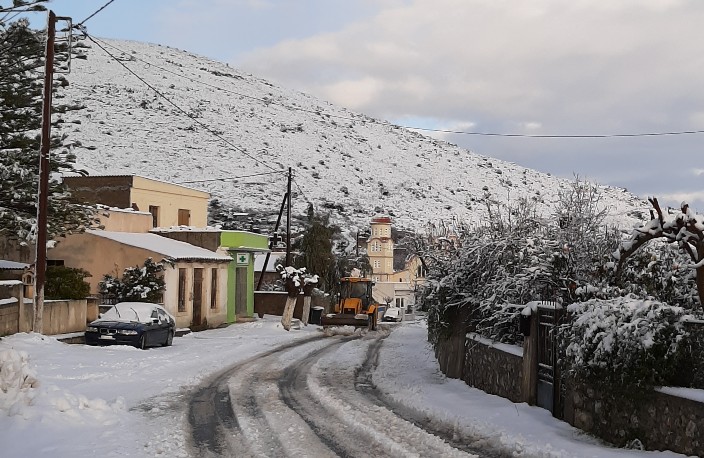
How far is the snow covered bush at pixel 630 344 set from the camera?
9.98 metres

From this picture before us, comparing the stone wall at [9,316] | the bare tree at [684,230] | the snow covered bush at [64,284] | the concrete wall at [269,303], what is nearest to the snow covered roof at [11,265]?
the snow covered bush at [64,284]

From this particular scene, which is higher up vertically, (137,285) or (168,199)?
(168,199)

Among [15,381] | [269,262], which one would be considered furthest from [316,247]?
[15,381]

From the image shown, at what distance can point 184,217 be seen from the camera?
151ft

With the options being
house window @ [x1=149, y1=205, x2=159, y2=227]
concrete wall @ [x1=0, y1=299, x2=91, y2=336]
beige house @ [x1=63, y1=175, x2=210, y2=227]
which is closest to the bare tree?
concrete wall @ [x1=0, y1=299, x2=91, y2=336]

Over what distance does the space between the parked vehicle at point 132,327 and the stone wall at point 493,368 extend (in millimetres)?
10900

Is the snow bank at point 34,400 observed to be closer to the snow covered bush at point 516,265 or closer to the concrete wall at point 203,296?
the snow covered bush at point 516,265

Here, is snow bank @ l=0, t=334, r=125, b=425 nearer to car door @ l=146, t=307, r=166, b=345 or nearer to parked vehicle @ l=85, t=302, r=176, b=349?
parked vehicle @ l=85, t=302, r=176, b=349

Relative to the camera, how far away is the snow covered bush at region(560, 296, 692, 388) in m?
9.98

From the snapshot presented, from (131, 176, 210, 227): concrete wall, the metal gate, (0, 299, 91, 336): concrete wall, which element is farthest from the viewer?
(131, 176, 210, 227): concrete wall

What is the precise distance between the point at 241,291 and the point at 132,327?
20.0 meters

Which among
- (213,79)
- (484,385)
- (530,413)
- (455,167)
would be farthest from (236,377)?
(213,79)

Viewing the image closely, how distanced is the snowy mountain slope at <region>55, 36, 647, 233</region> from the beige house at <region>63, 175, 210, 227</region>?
33783mm

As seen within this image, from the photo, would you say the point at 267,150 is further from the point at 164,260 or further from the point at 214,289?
the point at 164,260
